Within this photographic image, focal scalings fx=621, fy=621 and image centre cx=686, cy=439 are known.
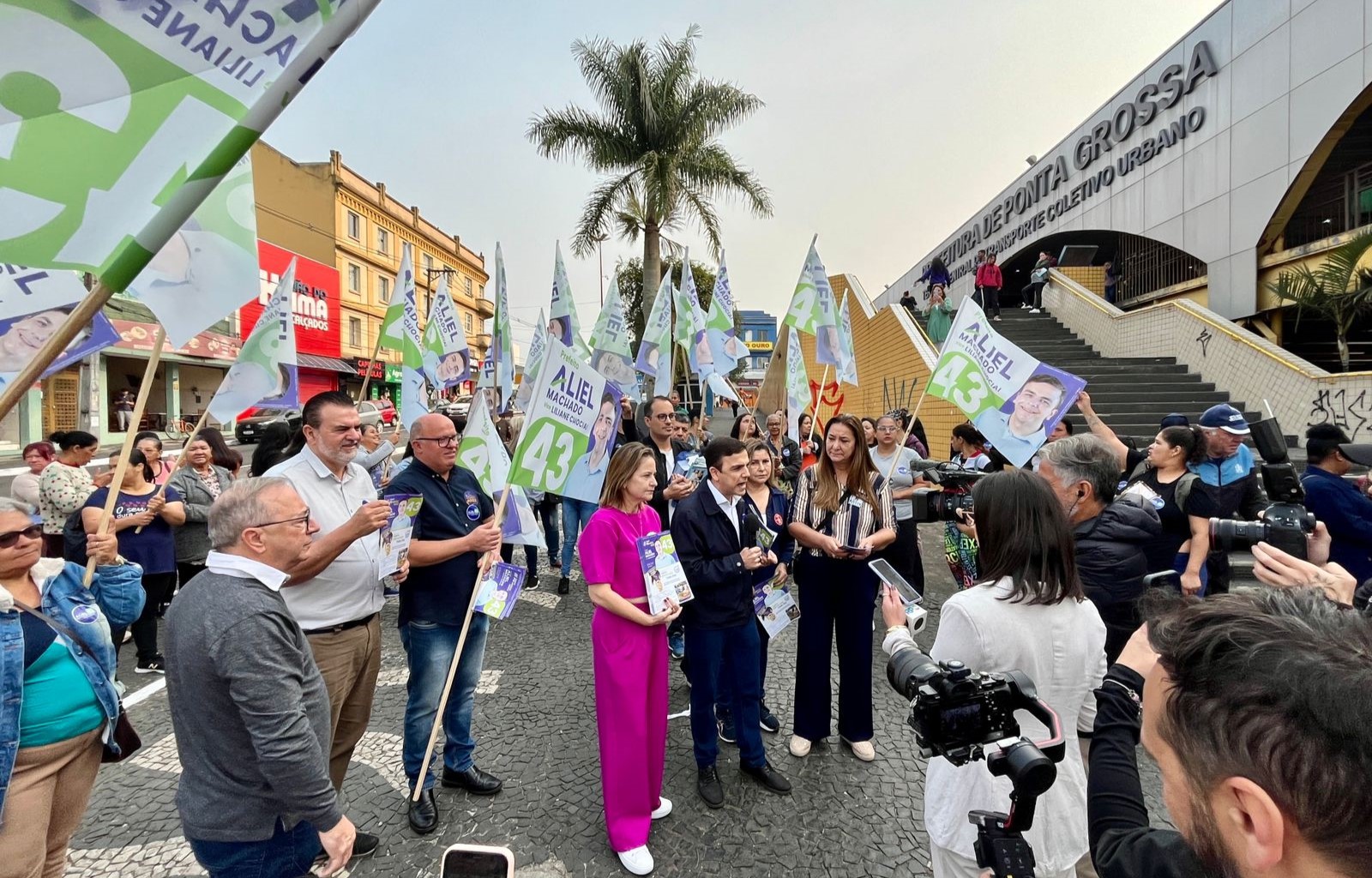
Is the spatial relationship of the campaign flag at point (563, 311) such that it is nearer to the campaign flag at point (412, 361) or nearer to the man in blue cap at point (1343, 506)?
the campaign flag at point (412, 361)

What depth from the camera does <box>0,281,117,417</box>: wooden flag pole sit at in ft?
3.59

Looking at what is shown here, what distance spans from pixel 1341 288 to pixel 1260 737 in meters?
14.2

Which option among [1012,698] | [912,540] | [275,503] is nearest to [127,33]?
[275,503]

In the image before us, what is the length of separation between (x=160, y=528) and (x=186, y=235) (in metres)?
3.61

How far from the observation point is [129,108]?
1.20 meters

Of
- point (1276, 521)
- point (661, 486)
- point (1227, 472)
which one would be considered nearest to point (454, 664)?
point (661, 486)

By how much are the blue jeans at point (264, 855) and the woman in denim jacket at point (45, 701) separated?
60cm

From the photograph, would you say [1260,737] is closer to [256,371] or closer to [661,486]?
[661,486]

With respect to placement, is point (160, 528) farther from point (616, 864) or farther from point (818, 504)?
point (818, 504)

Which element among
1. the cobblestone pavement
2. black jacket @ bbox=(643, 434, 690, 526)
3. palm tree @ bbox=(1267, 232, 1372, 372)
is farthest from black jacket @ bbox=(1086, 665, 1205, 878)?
palm tree @ bbox=(1267, 232, 1372, 372)

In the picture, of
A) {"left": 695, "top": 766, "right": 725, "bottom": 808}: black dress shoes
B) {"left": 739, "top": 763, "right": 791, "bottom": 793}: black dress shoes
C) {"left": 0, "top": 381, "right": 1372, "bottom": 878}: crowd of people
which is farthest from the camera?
{"left": 739, "top": 763, "right": 791, "bottom": 793}: black dress shoes

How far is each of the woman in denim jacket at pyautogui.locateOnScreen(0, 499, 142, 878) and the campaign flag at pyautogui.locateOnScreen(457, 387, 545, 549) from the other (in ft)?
4.77

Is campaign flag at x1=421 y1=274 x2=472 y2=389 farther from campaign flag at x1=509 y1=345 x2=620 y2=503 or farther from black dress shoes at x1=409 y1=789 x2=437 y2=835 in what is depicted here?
black dress shoes at x1=409 y1=789 x2=437 y2=835

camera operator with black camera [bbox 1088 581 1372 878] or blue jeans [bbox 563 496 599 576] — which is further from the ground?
camera operator with black camera [bbox 1088 581 1372 878]
